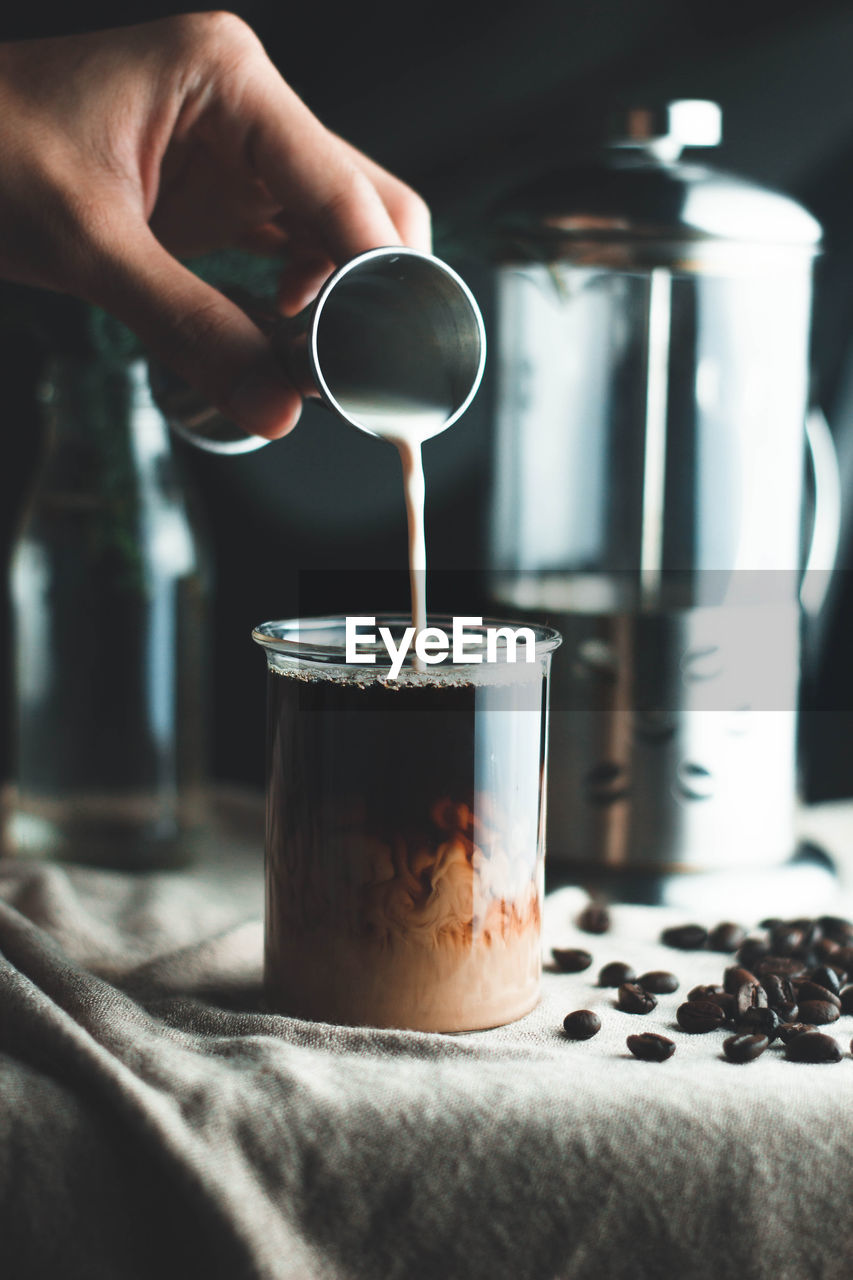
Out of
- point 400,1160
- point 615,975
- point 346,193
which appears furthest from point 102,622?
point 400,1160

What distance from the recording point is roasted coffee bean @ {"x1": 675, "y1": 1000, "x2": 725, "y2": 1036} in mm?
862

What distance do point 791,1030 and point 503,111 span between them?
1.11 meters

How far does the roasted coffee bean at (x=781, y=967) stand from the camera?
3.07 feet

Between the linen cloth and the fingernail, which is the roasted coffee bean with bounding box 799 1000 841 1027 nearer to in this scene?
the linen cloth

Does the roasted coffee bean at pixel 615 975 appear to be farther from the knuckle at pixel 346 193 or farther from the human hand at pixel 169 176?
the knuckle at pixel 346 193

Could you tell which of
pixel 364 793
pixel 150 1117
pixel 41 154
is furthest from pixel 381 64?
pixel 150 1117

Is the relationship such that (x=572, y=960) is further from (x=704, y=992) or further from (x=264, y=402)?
(x=264, y=402)

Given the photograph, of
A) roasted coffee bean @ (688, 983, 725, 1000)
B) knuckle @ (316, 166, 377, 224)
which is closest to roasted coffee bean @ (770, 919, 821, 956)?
roasted coffee bean @ (688, 983, 725, 1000)

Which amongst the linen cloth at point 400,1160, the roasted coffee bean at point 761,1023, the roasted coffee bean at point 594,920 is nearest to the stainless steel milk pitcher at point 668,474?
the roasted coffee bean at point 594,920

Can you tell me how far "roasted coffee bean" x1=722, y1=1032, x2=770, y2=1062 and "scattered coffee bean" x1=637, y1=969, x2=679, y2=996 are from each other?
11 centimetres

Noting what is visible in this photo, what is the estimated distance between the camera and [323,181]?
1.00m

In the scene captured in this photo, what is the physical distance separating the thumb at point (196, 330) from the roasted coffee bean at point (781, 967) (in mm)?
518

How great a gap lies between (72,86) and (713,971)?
80cm

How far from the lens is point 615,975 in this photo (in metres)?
0.95
